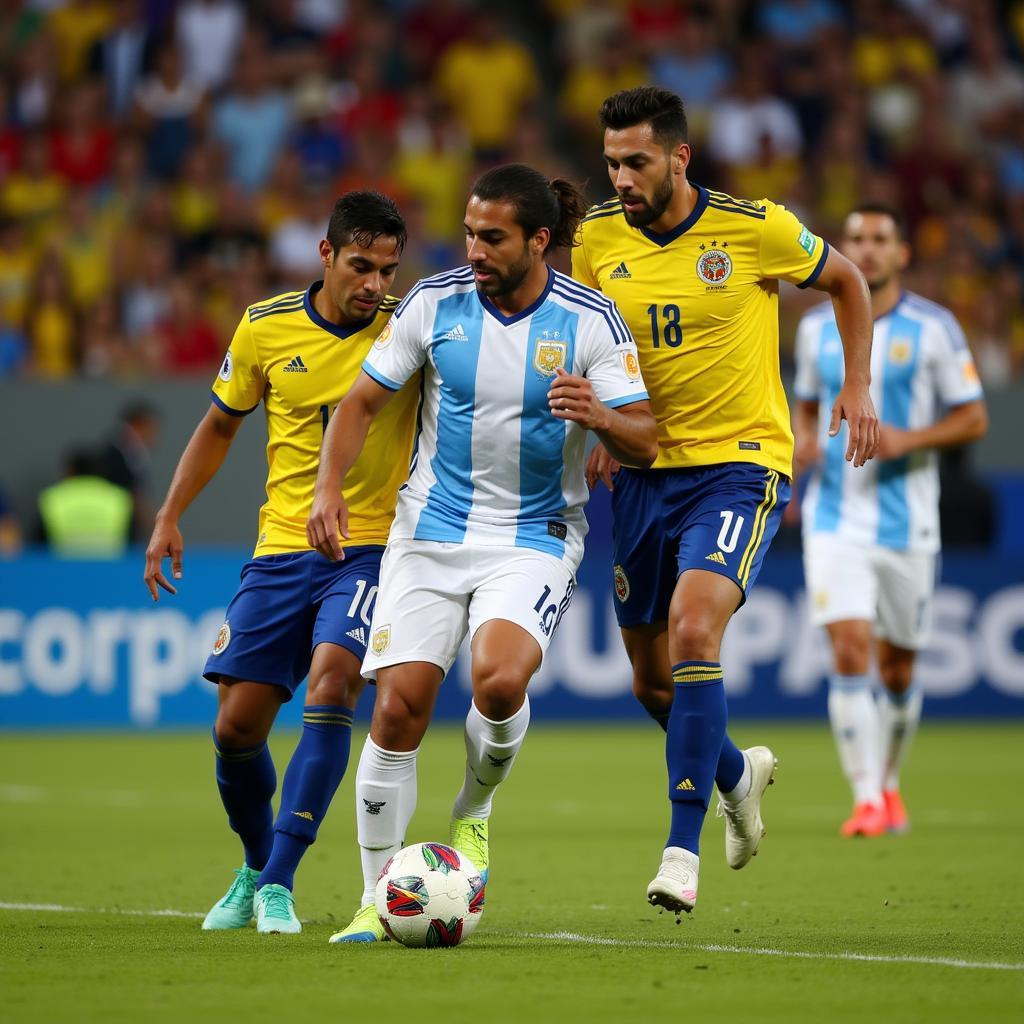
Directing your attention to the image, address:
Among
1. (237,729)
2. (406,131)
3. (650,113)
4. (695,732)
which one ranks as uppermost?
(406,131)

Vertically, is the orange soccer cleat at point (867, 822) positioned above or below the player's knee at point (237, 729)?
below

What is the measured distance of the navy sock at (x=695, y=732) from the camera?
6355 mm

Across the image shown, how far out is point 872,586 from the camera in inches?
384

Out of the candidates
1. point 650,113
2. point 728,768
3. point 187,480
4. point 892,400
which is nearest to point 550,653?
point 892,400

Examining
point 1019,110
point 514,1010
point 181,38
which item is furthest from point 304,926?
point 1019,110

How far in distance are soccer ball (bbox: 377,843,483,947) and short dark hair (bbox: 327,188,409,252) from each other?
76.9 inches

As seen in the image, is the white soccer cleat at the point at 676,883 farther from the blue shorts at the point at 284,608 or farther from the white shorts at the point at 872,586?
the white shorts at the point at 872,586

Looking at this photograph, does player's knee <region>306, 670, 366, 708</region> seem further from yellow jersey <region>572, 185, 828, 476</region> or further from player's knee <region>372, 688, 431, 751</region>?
yellow jersey <region>572, 185, 828, 476</region>

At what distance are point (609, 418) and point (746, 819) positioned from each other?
176 centimetres

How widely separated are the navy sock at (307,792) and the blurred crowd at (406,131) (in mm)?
10432

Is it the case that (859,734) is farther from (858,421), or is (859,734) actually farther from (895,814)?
(858,421)

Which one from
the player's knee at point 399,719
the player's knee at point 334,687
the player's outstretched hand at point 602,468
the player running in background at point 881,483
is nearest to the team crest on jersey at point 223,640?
the player's knee at point 334,687

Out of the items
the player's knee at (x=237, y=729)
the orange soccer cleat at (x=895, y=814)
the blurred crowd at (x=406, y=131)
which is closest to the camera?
the player's knee at (x=237, y=729)

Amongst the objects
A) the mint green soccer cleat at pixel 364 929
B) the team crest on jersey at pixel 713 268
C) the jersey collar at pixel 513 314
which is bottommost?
the mint green soccer cleat at pixel 364 929
